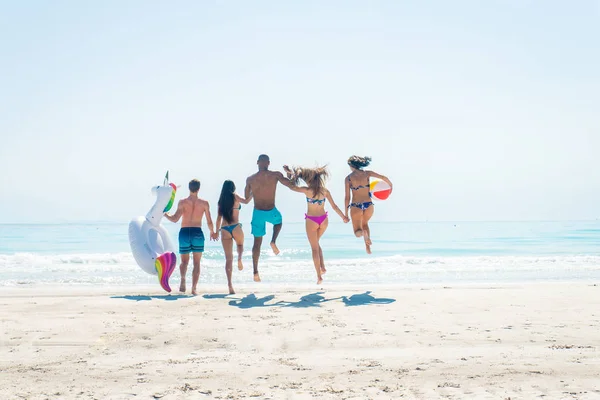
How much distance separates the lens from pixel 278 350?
16.5 ft

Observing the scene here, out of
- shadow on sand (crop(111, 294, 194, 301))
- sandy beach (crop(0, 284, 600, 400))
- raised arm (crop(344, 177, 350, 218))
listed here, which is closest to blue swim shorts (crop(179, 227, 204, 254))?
shadow on sand (crop(111, 294, 194, 301))

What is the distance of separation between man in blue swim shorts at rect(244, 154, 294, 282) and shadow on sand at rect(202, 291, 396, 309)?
1036 millimetres

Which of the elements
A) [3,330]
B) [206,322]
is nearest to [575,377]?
[206,322]

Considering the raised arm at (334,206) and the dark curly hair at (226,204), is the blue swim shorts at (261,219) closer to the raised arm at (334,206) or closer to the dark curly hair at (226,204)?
the dark curly hair at (226,204)

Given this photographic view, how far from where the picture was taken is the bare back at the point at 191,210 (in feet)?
29.9

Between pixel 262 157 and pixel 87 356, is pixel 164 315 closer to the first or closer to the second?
pixel 87 356

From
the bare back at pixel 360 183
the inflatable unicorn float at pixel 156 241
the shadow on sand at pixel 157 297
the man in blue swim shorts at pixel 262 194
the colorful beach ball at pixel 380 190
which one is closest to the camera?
the shadow on sand at pixel 157 297

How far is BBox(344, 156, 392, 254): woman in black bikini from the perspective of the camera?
9586 mm

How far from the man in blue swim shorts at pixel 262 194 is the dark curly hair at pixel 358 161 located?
1214 mm

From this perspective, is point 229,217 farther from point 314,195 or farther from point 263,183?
point 314,195

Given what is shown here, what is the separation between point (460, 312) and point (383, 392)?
3.20 metres

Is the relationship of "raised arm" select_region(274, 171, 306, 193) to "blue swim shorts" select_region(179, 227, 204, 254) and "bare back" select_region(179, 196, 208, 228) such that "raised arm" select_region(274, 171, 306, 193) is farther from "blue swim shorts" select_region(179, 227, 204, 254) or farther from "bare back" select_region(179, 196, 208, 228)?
"blue swim shorts" select_region(179, 227, 204, 254)

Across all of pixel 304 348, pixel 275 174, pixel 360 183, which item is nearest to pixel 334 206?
pixel 360 183

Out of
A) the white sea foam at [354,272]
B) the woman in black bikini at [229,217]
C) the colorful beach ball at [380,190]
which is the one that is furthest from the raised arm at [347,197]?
the white sea foam at [354,272]
